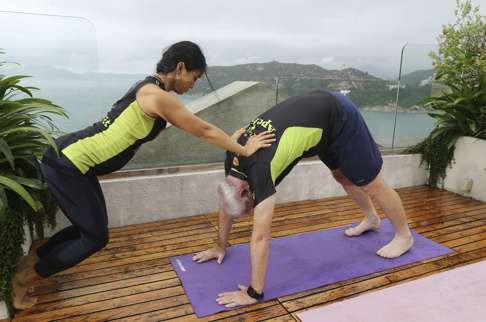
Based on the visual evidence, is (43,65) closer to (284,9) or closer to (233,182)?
(233,182)

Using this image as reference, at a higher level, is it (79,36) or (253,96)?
(79,36)

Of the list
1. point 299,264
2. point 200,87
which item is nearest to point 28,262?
point 299,264

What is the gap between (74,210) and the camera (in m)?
1.61

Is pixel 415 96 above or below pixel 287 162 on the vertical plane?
above

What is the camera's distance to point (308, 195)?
3.49 m

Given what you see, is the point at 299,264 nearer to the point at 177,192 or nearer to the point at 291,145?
the point at 291,145

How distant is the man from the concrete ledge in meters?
0.75

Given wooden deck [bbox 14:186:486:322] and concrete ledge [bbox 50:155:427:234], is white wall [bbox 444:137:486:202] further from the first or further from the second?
concrete ledge [bbox 50:155:427:234]

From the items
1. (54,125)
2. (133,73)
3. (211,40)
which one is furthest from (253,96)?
(54,125)

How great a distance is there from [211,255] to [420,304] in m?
1.20

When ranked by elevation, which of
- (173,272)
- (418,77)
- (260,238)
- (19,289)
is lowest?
(173,272)

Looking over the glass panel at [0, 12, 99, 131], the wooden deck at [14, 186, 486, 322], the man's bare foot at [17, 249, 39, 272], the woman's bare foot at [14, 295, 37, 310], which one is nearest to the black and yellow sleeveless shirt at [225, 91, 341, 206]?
the wooden deck at [14, 186, 486, 322]

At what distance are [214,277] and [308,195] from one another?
5.43 feet

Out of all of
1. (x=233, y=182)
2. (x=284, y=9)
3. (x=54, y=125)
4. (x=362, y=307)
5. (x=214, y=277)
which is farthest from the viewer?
(x=284, y=9)
